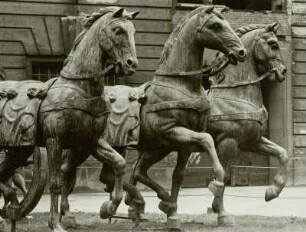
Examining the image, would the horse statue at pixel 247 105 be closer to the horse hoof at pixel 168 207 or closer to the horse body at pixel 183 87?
the horse hoof at pixel 168 207

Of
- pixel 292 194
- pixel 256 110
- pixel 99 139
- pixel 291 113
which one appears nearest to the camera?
pixel 99 139

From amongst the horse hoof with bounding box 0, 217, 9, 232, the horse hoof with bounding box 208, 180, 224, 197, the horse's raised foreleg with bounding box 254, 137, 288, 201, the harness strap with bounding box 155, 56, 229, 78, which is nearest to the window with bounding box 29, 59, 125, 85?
the horse's raised foreleg with bounding box 254, 137, 288, 201

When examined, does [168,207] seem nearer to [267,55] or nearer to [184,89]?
[184,89]

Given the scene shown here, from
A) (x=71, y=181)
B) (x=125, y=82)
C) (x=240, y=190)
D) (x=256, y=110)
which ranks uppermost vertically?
(x=256, y=110)

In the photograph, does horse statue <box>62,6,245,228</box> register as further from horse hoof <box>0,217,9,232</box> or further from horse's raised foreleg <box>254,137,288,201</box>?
horse hoof <box>0,217,9,232</box>

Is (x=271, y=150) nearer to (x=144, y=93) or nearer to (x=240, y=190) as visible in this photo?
(x=144, y=93)

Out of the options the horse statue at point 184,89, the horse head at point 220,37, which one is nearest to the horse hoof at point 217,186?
the horse statue at point 184,89

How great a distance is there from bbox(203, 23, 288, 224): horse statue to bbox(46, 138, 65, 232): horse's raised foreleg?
2992mm

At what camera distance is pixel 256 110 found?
42.9ft

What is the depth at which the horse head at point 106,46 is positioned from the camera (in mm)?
10297

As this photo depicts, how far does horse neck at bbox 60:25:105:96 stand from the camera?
1049 centimetres

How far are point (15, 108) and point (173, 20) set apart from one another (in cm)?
1338

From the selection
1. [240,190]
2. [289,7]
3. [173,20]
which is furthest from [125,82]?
[289,7]

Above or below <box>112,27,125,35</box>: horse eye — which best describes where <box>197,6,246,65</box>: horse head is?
below
